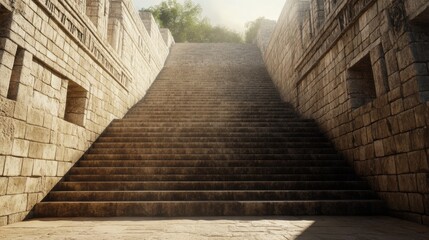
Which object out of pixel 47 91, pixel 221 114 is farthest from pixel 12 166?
pixel 221 114

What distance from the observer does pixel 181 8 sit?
30.4 meters

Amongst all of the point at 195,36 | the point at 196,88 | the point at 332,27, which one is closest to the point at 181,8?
the point at 195,36

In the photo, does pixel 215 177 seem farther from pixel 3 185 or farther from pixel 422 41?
pixel 422 41

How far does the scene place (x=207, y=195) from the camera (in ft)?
15.4

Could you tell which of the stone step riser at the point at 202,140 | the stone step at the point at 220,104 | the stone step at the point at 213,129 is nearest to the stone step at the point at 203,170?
the stone step riser at the point at 202,140

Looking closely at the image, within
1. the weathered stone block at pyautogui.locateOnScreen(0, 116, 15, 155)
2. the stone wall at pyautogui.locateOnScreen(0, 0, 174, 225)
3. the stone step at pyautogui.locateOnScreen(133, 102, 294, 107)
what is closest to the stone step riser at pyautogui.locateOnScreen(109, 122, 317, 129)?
the stone wall at pyautogui.locateOnScreen(0, 0, 174, 225)

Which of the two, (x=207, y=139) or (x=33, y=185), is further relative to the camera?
(x=207, y=139)

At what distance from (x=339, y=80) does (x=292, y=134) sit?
5.85 ft

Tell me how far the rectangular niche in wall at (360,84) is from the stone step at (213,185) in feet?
5.35

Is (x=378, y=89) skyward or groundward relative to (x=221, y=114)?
groundward

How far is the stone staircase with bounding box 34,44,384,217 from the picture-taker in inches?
170

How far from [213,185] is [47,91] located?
3.37m

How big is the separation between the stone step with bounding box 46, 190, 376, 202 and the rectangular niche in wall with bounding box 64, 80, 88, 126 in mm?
1834

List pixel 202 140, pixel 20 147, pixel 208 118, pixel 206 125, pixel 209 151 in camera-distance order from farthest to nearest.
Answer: pixel 208 118 < pixel 206 125 < pixel 202 140 < pixel 209 151 < pixel 20 147
